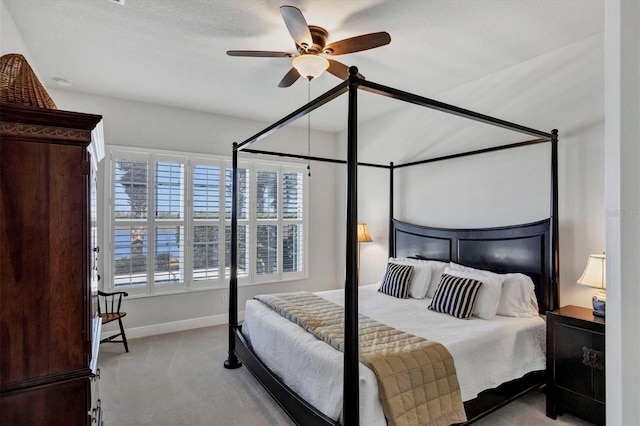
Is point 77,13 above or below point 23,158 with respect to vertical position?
above

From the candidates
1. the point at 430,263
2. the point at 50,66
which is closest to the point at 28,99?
the point at 50,66

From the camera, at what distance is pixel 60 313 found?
1442mm

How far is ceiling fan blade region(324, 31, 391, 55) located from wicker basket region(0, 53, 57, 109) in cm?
164

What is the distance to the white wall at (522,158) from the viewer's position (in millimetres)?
2699

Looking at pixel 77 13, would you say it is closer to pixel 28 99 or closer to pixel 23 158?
pixel 28 99

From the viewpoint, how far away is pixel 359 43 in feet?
7.30

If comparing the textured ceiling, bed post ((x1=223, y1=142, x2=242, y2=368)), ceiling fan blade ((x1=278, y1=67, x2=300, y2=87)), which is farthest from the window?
ceiling fan blade ((x1=278, y1=67, x2=300, y2=87))

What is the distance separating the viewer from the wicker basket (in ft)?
4.65

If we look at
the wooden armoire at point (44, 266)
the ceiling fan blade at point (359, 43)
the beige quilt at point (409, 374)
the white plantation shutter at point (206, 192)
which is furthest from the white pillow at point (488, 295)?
the white plantation shutter at point (206, 192)

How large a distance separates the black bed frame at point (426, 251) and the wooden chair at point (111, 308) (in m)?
1.21

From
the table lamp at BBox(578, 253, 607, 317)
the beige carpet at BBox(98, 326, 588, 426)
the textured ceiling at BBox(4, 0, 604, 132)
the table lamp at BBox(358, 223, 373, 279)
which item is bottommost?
the beige carpet at BBox(98, 326, 588, 426)

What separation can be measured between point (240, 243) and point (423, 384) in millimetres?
3277

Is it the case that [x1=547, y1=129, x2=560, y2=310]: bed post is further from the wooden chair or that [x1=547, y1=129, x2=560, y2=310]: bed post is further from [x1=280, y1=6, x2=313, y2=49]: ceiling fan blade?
the wooden chair

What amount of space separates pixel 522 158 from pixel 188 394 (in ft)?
11.5
